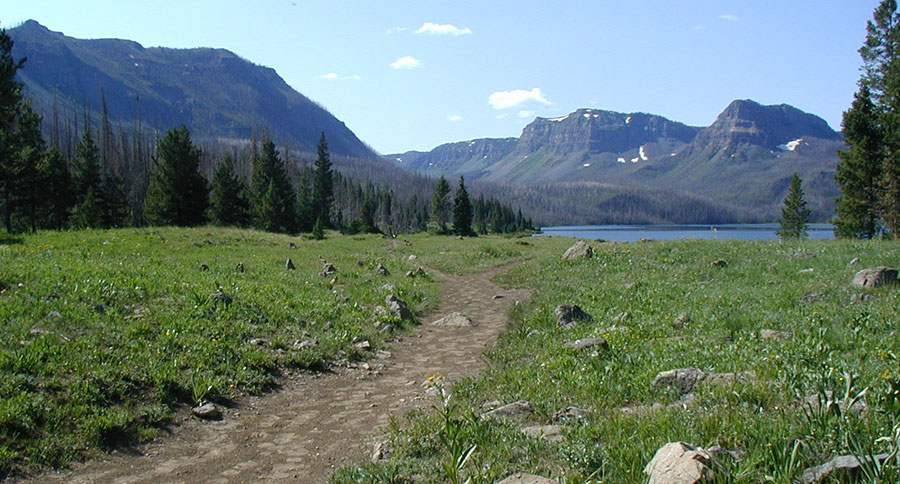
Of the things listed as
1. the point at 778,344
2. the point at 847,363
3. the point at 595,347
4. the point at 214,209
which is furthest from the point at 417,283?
the point at 214,209

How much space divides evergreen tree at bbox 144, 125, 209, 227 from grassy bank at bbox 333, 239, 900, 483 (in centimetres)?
5260

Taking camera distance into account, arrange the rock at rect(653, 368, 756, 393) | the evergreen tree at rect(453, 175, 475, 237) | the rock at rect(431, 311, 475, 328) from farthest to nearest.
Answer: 1. the evergreen tree at rect(453, 175, 475, 237)
2. the rock at rect(431, 311, 475, 328)
3. the rock at rect(653, 368, 756, 393)

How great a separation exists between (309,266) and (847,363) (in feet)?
70.5

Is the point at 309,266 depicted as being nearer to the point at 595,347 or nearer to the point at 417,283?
the point at 417,283

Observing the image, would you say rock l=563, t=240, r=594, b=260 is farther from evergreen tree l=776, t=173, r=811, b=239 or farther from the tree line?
evergreen tree l=776, t=173, r=811, b=239

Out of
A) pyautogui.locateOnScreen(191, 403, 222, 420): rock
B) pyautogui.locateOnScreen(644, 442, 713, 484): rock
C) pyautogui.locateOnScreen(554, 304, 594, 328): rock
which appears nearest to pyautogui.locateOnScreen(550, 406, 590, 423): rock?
pyautogui.locateOnScreen(644, 442, 713, 484): rock

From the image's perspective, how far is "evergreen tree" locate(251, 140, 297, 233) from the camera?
67.5m

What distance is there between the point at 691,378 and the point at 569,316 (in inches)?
255

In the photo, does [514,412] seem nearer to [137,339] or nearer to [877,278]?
[137,339]

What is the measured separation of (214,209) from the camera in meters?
63.8

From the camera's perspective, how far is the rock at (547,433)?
5938 millimetres

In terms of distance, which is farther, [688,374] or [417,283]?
[417,283]

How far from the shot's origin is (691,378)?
7180 mm

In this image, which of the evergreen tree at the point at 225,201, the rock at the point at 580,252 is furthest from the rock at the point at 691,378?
the evergreen tree at the point at 225,201
